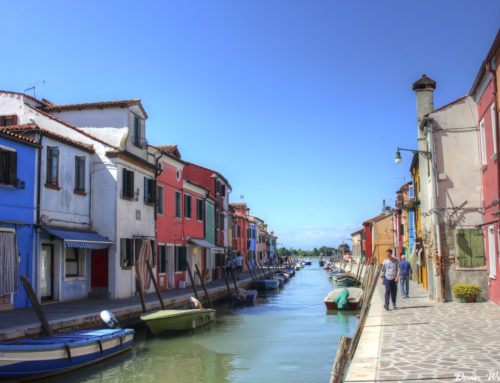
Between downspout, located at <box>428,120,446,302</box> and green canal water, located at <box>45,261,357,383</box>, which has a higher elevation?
downspout, located at <box>428,120,446,302</box>

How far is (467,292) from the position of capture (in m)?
15.3

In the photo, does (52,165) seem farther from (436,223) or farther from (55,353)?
(436,223)

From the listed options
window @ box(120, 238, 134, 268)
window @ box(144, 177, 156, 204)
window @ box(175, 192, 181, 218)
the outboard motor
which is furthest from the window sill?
window @ box(175, 192, 181, 218)

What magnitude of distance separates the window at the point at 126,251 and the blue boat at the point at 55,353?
7276 mm

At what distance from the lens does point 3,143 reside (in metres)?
15.0

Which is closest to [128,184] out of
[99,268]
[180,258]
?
[99,268]

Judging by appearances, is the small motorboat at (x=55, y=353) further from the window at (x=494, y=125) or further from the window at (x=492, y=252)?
the window at (x=494, y=125)

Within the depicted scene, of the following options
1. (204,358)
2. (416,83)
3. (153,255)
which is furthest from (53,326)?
(416,83)

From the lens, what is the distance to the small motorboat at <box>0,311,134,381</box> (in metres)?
9.88

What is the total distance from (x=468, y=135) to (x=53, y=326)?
1388cm

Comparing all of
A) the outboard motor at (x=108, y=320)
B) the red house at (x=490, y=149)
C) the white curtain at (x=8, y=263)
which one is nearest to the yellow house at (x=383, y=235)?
the red house at (x=490, y=149)

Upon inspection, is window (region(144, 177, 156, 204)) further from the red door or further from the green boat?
the green boat

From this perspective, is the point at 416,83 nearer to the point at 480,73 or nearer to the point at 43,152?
the point at 480,73

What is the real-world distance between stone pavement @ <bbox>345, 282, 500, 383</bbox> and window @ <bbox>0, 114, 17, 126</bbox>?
50.1 ft
